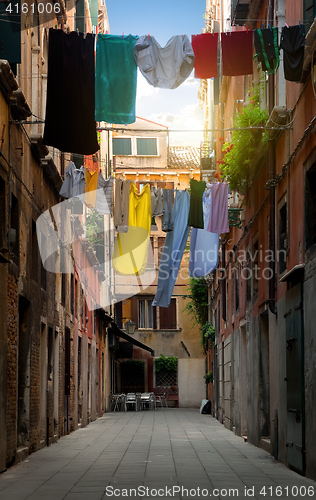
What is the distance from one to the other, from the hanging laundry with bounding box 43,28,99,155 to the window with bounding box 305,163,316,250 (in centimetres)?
360

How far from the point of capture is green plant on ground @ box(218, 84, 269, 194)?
40.5ft

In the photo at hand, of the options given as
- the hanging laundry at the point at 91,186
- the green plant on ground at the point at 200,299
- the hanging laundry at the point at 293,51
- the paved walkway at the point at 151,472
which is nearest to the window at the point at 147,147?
the green plant on ground at the point at 200,299

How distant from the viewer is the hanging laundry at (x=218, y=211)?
16234mm

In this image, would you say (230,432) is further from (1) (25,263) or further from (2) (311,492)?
(2) (311,492)

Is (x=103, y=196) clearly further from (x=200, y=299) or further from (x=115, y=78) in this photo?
(x=200, y=299)

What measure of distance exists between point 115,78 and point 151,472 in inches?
250

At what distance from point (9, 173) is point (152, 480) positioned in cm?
524

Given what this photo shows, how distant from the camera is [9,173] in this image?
1079cm

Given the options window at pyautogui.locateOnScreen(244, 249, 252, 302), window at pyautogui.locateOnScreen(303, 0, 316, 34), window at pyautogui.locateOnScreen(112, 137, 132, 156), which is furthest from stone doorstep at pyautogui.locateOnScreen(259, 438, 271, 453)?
window at pyautogui.locateOnScreen(112, 137, 132, 156)

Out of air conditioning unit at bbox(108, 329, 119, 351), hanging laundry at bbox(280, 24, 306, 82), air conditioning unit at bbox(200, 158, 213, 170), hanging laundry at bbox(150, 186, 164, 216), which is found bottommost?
air conditioning unit at bbox(108, 329, 119, 351)

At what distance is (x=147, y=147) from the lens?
4072 centimetres

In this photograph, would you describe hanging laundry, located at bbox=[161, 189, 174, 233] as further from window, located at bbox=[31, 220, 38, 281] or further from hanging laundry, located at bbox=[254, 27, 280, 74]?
hanging laundry, located at bbox=[254, 27, 280, 74]

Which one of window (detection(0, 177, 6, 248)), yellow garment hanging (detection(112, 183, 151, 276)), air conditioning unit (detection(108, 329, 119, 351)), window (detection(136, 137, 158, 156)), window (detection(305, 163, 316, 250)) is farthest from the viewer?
window (detection(136, 137, 158, 156))

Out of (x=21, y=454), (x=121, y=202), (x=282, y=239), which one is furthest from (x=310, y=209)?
(x=121, y=202)
